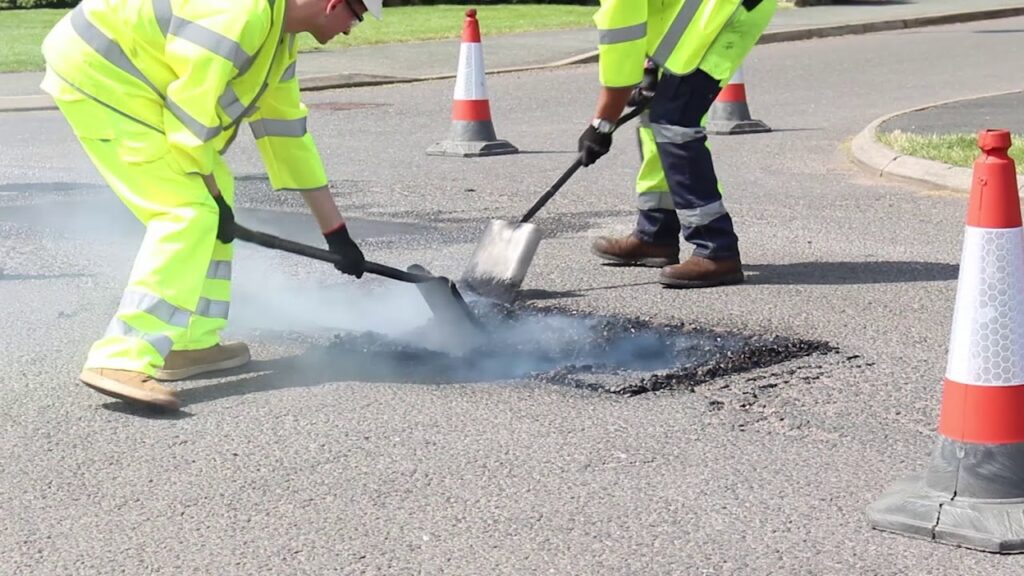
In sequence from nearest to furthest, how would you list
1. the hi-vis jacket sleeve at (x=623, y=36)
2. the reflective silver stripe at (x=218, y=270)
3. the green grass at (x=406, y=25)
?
the reflective silver stripe at (x=218, y=270) → the hi-vis jacket sleeve at (x=623, y=36) → the green grass at (x=406, y=25)

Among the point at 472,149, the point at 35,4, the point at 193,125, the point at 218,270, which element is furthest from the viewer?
the point at 35,4

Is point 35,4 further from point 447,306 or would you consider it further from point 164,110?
point 164,110

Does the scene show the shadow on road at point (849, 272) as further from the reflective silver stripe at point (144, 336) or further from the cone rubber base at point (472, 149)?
the cone rubber base at point (472, 149)

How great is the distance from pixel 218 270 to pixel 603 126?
1.78m

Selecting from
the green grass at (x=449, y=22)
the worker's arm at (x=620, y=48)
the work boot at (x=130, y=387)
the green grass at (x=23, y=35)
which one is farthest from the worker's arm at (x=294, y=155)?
the green grass at (x=449, y=22)

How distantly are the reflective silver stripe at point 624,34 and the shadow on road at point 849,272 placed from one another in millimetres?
1133

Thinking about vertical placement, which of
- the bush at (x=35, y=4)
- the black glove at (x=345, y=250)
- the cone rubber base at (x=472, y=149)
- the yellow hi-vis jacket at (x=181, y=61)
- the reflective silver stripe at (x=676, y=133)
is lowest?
the bush at (x=35, y=4)

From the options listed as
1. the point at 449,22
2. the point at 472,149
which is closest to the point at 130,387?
the point at 472,149

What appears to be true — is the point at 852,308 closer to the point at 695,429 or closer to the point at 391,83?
the point at 695,429

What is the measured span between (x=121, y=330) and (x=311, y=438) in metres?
0.70

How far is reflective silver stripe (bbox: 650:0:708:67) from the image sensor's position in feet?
19.9

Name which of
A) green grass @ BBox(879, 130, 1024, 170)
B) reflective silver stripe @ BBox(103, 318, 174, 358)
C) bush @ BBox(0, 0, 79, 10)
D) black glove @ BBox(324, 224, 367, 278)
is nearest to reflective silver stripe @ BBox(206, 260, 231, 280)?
black glove @ BBox(324, 224, 367, 278)

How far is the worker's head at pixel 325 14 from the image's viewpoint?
4.47 metres

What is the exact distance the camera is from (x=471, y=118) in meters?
10.1
